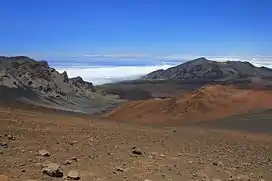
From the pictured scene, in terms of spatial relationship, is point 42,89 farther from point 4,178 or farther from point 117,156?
point 4,178

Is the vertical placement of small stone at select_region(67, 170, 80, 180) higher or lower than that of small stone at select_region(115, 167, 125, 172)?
higher

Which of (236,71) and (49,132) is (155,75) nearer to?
(236,71)

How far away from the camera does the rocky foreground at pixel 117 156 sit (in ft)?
24.4

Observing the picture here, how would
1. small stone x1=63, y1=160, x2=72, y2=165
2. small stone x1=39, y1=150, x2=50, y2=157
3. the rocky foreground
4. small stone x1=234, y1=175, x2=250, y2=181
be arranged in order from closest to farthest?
the rocky foreground → small stone x1=63, y1=160, x2=72, y2=165 → small stone x1=39, y1=150, x2=50, y2=157 → small stone x1=234, y1=175, x2=250, y2=181

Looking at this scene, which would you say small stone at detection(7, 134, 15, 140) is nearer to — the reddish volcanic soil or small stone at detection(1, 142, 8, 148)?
small stone at detection(1, 142, 8, 148)

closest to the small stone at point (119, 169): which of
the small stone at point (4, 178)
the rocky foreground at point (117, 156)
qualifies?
the rocky foreground at point (117, 156)

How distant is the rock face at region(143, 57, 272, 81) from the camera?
12412cm

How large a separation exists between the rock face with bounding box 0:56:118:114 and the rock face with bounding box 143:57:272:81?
6941cm

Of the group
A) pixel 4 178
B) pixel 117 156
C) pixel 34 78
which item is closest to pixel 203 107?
pixel 34 78

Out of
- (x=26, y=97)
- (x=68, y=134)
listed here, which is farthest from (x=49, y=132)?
(x=26, y=97)

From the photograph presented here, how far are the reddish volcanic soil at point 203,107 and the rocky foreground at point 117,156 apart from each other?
720 inches

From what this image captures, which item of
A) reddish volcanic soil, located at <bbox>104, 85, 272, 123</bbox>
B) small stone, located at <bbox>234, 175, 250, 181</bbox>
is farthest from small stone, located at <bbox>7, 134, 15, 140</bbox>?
reddish volcanic soil, located at <bbox>104, 85, 272, 123</bbox>

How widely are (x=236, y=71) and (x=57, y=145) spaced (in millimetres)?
132069

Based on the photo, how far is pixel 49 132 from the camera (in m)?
10.6
